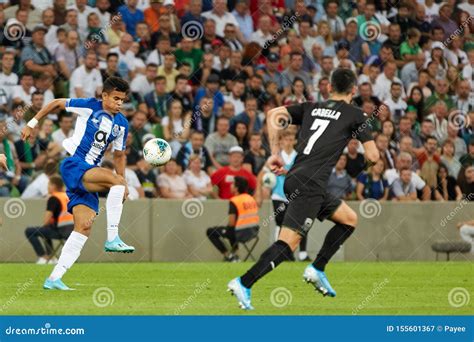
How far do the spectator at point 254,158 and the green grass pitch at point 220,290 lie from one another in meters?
2.32

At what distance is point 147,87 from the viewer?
75.6ft

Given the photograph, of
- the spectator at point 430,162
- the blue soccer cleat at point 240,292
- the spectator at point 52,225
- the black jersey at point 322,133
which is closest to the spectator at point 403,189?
the spectator at point 430,162

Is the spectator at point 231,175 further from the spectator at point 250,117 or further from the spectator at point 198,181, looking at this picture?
the spectator at point 250,117

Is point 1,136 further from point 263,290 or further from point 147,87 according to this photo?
point 263,290

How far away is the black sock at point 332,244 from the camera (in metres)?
12.7

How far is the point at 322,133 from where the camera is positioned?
1198 cm

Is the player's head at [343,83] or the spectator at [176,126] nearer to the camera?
the player's head at [343,83]

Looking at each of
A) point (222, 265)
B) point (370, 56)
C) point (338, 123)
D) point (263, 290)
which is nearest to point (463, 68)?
point (370, 56)

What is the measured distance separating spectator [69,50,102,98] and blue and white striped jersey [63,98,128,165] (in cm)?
828

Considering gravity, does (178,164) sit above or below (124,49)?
below

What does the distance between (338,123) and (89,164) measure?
10.8 feet

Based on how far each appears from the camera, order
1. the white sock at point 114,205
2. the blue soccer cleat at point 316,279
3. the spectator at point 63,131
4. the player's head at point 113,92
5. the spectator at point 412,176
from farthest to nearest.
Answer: the spectator at point 412,176
the spectator at point 63,131
the white sock at point 114,205
the player's head at point 113,92
the blue soccer cleat at point 316,279

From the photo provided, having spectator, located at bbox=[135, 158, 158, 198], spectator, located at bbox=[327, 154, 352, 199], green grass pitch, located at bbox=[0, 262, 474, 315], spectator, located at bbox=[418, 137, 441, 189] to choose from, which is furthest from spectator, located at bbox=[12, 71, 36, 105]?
spectator, located at bbox=[418, 137, 441, 189]

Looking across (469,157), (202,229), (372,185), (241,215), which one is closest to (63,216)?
(202,229)
